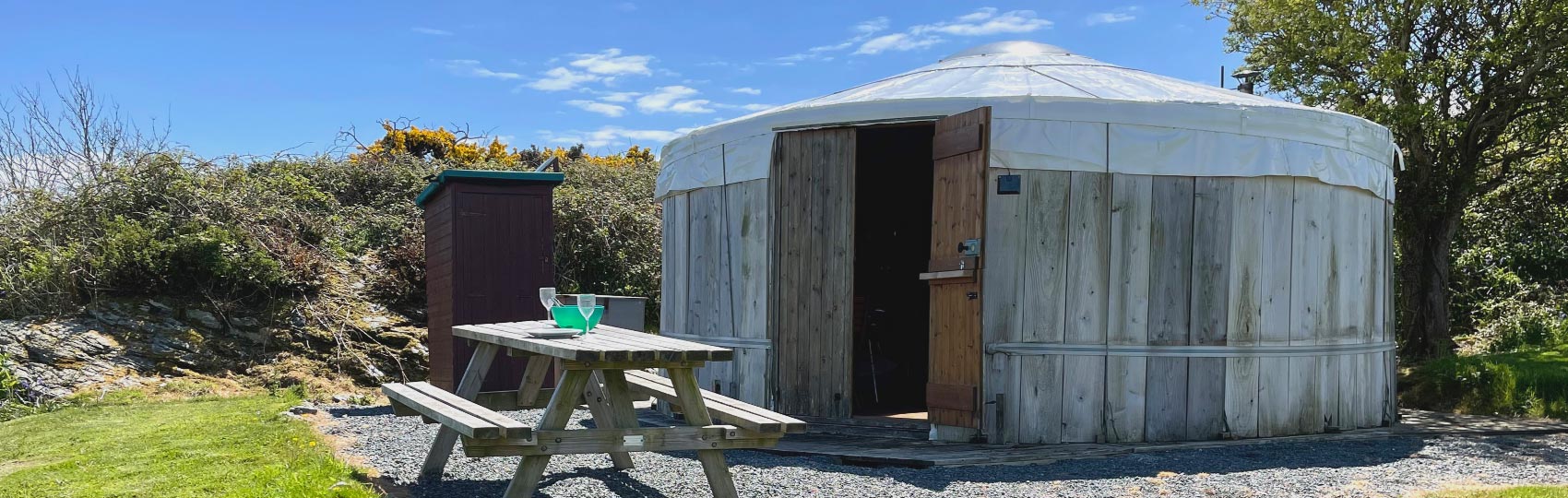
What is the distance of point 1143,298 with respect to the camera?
5125mm

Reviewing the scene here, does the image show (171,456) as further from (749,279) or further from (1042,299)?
(1042,299)

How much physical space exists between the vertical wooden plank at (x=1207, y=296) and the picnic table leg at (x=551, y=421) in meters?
3.04

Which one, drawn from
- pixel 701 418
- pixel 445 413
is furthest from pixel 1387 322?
pixel 445 413

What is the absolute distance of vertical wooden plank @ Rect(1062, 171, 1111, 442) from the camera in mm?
5094

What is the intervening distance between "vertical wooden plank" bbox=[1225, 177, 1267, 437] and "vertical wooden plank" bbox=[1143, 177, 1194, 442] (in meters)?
0.21

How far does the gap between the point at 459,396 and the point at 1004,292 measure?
7.68 ft

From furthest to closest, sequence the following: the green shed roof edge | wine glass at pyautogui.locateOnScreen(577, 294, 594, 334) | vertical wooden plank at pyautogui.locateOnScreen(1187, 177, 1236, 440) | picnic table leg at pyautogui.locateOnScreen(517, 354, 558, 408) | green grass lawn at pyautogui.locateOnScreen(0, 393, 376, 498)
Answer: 1. the green shed roof edge
2. vertical wooden plank at pyautogui.locateOnScreen(1187, 177, 1236, 440)
3. picnic table leg at pyautogui.locateOnScreen(517, 354, 558, 408)
4. wine glass at pyautogui.locateOnScreen(577, 294, 594, 334)
5. green grass lawn at pyautogui.locateOnScreen(0, 393, 376, 498)

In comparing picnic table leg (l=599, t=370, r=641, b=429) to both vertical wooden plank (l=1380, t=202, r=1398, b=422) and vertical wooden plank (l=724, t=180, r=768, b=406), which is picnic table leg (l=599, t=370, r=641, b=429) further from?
vertical wooden plank (l=1380, t=202, r=1398, b=422)

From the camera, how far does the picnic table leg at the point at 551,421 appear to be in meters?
3.28

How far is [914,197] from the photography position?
8680mm

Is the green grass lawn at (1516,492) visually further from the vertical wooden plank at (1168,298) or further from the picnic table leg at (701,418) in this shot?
the picnic table leg at (701,418)

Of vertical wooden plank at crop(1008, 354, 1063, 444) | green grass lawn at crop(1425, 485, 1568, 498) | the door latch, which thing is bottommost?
green grass lawn at crop(1425, 485, 1568, 498)

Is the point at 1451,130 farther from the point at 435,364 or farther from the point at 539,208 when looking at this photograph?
the point at 435,364

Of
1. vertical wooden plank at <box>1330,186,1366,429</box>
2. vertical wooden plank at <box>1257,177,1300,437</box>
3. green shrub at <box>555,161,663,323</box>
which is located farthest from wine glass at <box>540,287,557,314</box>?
green shrub at <box>555,161,663,323</box>
